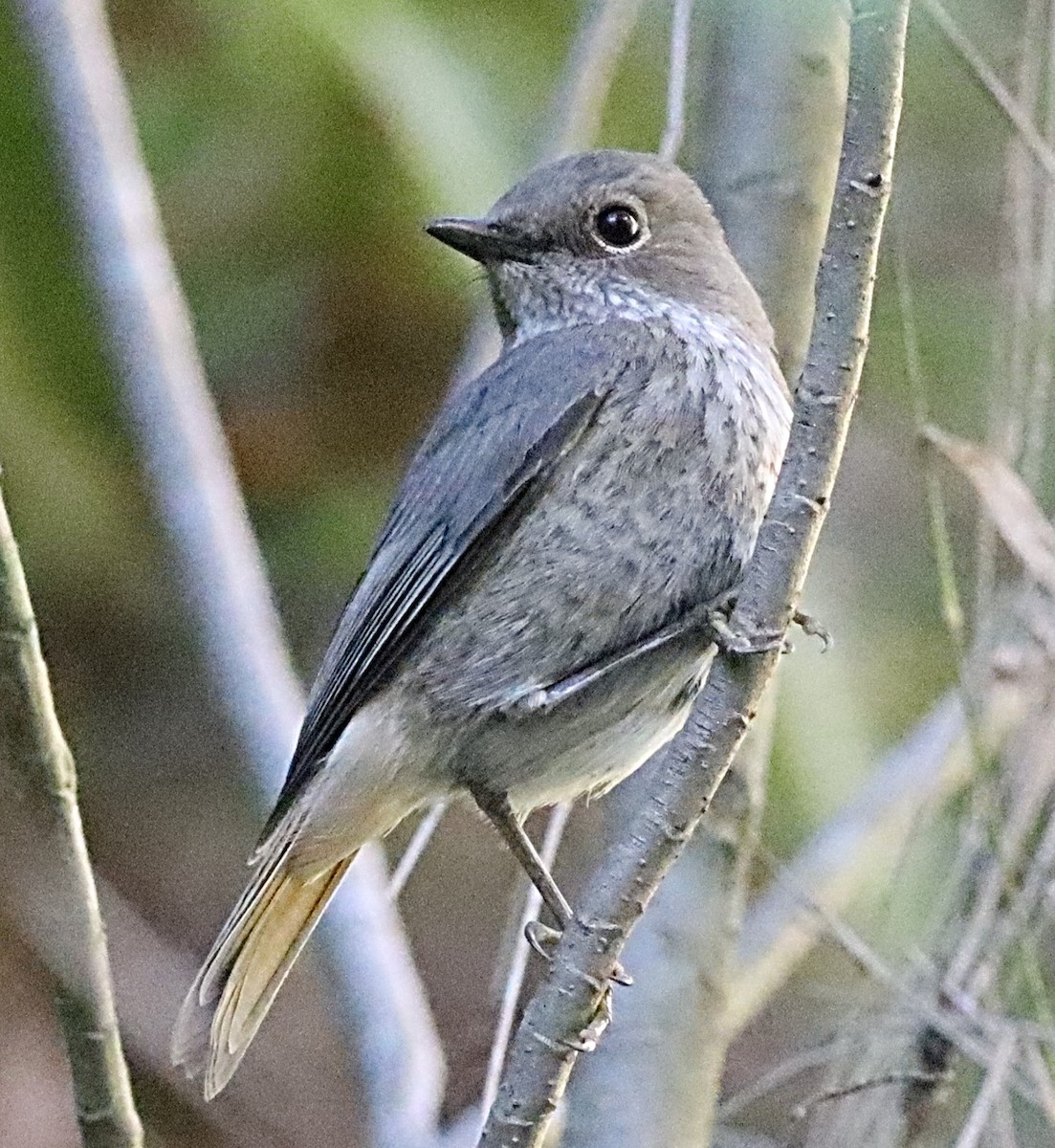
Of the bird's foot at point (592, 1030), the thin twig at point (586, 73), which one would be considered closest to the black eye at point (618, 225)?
the thin twig at point (586, 73)

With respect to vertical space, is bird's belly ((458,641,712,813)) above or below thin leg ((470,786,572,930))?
above

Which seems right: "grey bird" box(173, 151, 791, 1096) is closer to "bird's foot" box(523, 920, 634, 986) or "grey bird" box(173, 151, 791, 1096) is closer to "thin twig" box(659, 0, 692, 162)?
"bird's foot" box(523, 920, 634, 986)

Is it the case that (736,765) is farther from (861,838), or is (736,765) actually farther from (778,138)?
(778,138)

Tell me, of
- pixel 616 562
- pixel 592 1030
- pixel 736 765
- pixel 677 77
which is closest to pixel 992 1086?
pixel 736 765

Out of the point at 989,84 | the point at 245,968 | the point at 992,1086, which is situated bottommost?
the point at 992,1086

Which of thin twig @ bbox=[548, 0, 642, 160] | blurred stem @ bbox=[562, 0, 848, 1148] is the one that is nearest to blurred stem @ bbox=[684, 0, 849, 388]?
blurred stem @ bbox=[562, 0, 848, 1148]

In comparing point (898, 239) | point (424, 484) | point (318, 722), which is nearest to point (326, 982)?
point (318, 722)
